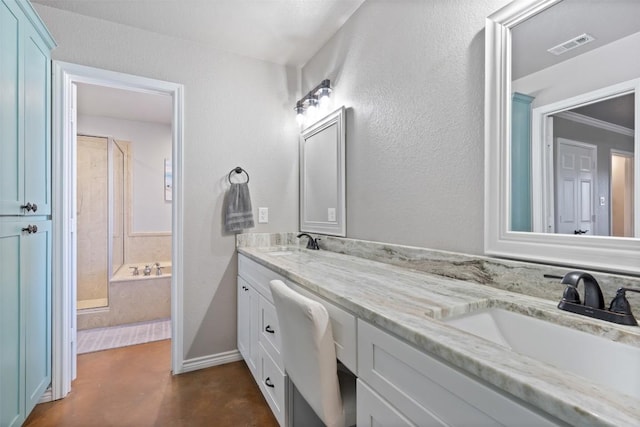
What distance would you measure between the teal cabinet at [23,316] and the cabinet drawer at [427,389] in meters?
1.56

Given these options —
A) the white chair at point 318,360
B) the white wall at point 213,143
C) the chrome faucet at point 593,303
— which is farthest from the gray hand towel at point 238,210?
the chrome faucet at point 593,303

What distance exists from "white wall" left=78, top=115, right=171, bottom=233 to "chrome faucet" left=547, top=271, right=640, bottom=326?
431cm

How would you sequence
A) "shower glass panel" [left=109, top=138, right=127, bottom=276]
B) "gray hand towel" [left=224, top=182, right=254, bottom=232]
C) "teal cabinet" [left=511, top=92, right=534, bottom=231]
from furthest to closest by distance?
"shower glass panel" [left=109, top=138, right=127, bottom=276] → "gray hand towel" [left=224, top=182, right=254, bottom=232] → "teal cabinet" [left=511, top=92, right=534, bottom=231]

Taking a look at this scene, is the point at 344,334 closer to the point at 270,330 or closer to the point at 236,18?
the point at 270,330

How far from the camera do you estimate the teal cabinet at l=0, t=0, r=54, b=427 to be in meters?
1.32

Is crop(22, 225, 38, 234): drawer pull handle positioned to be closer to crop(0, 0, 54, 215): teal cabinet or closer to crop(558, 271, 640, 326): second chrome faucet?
crop(0, 0, 54, 215): teal cabinet

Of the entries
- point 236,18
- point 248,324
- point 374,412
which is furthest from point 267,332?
point 236,18

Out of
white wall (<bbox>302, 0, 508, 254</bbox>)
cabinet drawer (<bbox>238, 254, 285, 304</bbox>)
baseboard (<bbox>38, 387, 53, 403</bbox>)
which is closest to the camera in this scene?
white wall (<bbox>302, 0, 508, 254</bbox>)

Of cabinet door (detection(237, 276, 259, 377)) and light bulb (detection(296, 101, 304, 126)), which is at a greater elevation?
light bulb (detection(296, 101, 304, 126))

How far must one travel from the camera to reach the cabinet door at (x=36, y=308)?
1.51 metres

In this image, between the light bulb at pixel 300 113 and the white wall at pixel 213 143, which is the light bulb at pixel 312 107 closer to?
the light bulb at pixel 300 113

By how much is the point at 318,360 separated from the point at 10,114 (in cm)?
172

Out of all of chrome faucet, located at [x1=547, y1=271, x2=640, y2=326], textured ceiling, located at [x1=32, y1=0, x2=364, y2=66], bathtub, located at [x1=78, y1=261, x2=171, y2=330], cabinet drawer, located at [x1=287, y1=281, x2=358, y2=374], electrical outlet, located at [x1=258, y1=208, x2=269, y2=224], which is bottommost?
bathtub, located at [x1=78, y1=261, x2=171, y2=330]

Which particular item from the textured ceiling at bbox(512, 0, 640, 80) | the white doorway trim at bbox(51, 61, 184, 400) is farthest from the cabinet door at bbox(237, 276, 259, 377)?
the textured ceiling at bbox(512, 0, 640, 80)
